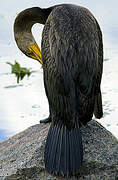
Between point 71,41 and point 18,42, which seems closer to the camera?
point 71,41

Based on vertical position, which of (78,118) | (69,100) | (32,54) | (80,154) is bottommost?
(80,154)

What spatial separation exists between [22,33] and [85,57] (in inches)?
35.7

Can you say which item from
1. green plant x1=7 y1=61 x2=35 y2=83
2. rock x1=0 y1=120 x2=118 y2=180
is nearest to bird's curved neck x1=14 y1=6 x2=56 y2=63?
rock x1=0 y1=120 x2=118 y2=180

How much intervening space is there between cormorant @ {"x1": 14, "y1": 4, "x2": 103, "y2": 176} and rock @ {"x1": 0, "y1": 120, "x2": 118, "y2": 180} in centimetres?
13

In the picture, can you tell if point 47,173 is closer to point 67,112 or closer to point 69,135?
point 69,135

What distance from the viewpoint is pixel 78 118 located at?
6.57ft

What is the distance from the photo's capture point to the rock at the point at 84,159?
2.03 metres

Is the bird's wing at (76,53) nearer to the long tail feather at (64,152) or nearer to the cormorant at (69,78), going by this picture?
the cormorant at (69,78)

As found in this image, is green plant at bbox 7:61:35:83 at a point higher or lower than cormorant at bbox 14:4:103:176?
lower

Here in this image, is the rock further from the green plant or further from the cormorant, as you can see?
the green plant

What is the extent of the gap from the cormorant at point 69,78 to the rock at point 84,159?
131mm

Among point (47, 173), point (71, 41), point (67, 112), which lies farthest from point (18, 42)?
point (47, 173)

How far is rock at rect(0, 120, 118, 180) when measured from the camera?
203 cm

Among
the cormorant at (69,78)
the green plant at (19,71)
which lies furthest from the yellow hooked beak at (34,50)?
the green plant at (19,71)
